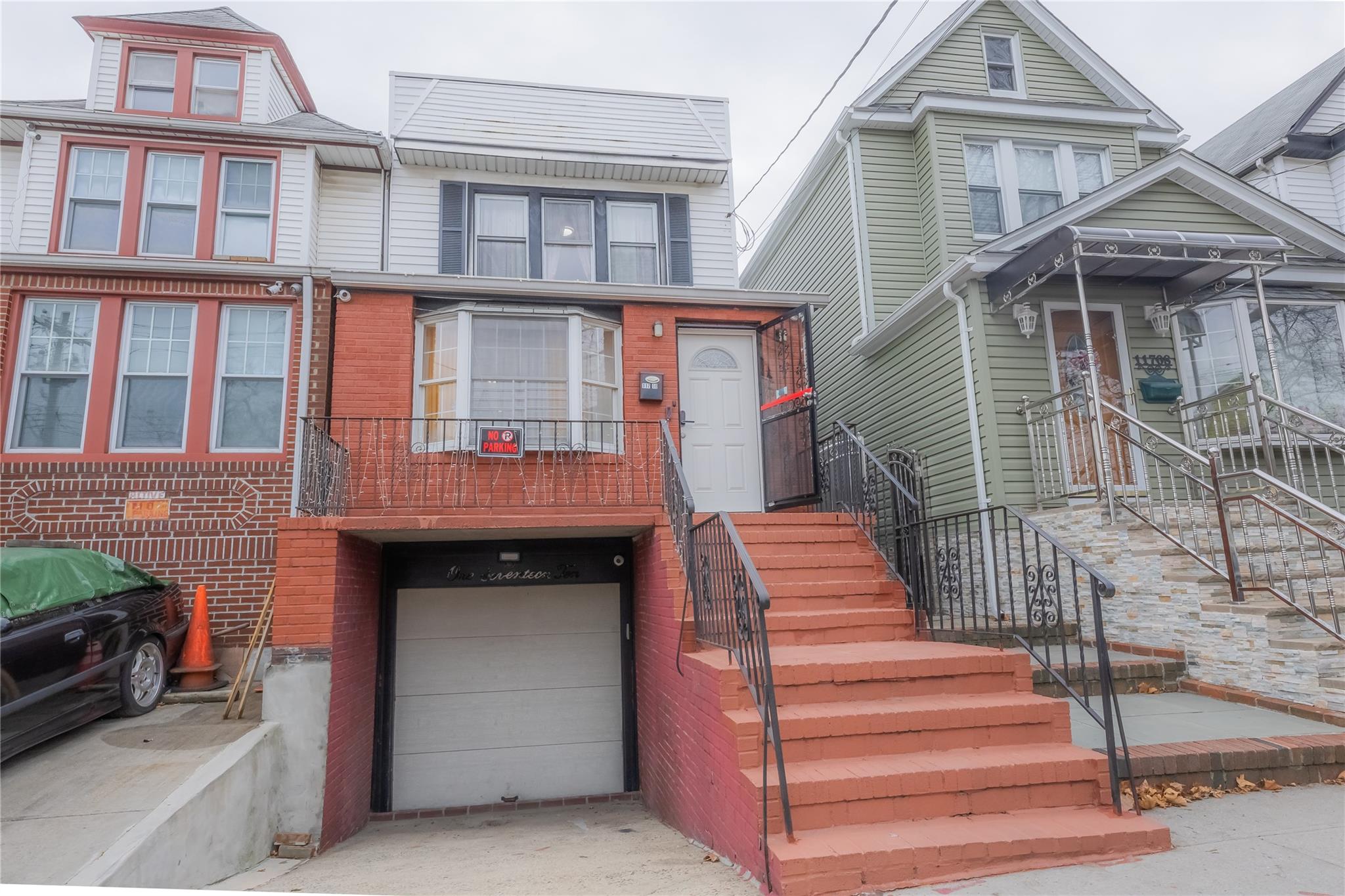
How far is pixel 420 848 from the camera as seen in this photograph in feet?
19.4

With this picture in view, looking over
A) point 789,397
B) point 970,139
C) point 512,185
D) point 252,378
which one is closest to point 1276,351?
point 970,139

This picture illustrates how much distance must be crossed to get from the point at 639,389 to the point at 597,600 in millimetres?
2423

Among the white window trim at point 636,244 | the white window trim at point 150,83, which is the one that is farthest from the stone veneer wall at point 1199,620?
the white window trim at point 150,83

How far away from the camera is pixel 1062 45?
1188 cm

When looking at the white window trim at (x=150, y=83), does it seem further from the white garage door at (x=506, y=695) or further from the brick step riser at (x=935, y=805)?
the brick step riser at (x=935, y=805)

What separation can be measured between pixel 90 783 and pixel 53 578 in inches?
64.8

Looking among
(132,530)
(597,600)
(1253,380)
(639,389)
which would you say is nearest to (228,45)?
(132,530)

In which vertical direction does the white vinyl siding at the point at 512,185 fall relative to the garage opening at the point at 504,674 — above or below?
above

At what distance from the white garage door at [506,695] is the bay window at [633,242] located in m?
4.19

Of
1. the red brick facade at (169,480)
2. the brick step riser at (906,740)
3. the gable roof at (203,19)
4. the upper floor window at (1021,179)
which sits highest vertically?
the gable roof at (203,19)

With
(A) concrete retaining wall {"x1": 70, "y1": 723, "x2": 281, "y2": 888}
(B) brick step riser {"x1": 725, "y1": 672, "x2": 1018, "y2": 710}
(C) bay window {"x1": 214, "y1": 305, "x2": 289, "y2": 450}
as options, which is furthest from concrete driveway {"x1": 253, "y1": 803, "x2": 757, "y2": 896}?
(C) bay window {"x1": 214, "y1": 305, "x2": 289, "y2": 450}

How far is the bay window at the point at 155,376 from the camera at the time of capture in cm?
838

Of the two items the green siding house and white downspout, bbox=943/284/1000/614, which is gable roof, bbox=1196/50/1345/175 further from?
white downspout, bbox=943/284/1000/614

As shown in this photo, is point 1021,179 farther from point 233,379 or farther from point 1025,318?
point 233,379
